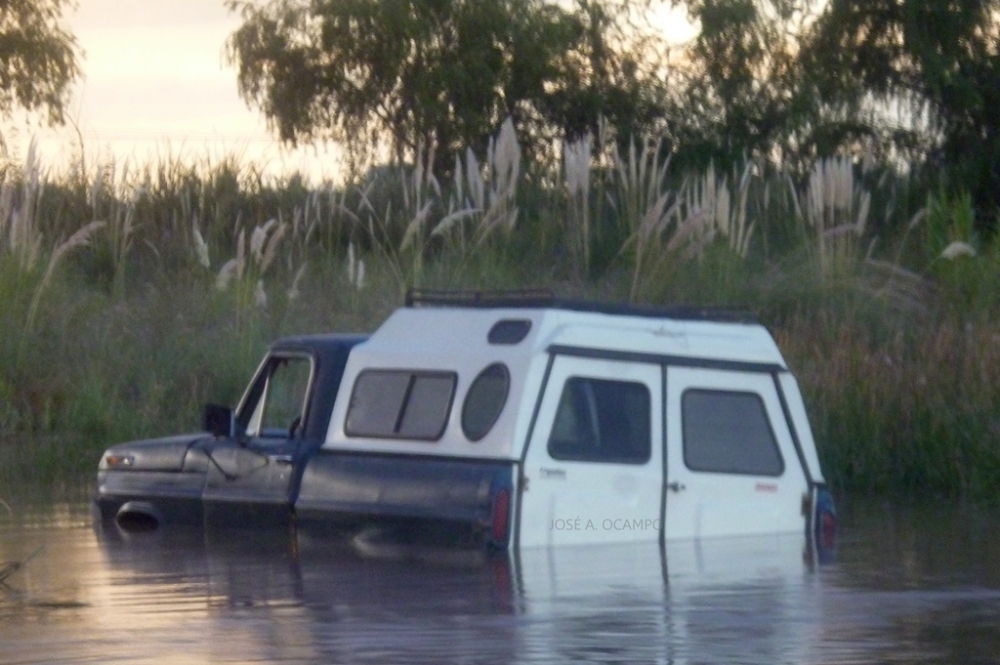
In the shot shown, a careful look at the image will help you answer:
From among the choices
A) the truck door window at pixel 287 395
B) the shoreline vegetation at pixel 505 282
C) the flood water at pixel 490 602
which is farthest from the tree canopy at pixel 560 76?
the flood water at pixel 490 602

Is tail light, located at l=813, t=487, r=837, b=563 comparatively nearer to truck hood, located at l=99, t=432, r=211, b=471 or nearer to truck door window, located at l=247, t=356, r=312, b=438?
truck door window, located at l=247, t=356, r=312, b=438

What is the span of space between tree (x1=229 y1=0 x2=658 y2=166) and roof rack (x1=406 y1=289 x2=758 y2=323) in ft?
60.9

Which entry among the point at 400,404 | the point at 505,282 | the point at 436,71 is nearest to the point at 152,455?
the point at 400,404

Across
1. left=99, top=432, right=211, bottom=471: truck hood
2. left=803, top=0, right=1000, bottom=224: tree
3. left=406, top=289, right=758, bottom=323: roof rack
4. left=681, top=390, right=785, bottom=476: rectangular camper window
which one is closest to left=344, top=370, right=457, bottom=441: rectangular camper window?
left=406, top=289, right=758, bottom=323: roof rack

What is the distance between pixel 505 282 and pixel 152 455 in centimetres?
852

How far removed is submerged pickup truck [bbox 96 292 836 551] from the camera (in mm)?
9945

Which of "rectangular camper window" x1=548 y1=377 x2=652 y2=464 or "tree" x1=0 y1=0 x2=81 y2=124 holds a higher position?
"tree" x1=0 y1=0 x2=81 y2=124

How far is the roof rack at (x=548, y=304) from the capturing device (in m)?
10.3

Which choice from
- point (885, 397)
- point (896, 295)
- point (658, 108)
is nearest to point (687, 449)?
point (885, 397)

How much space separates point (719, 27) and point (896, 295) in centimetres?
1208

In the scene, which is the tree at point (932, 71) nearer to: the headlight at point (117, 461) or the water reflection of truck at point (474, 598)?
the headlight at point (117, 461)

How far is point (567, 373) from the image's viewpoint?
10.1 metres

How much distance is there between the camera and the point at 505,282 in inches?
786

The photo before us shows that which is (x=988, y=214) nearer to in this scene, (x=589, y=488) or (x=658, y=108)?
(x=658, y=108)
